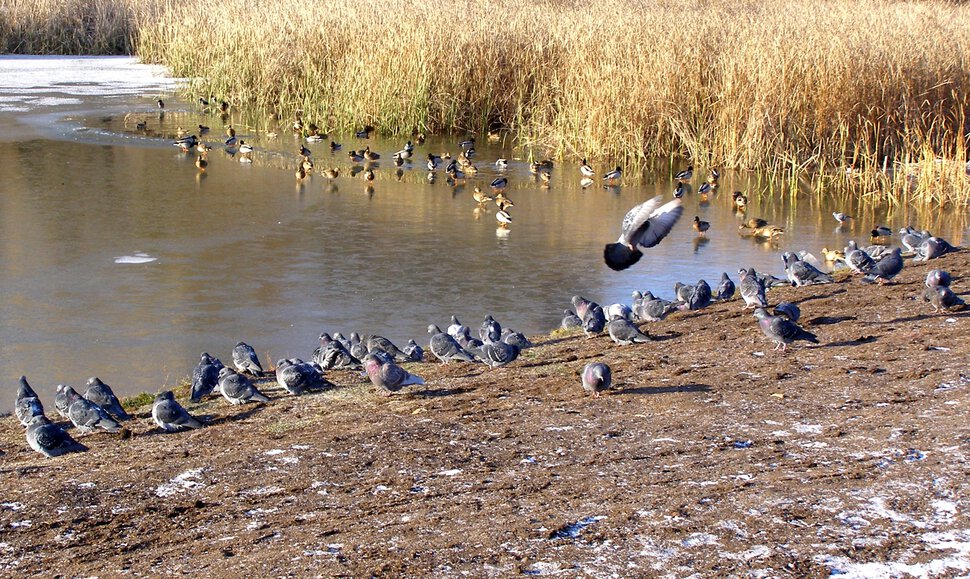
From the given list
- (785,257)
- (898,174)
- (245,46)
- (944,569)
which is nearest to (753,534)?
(944,569)

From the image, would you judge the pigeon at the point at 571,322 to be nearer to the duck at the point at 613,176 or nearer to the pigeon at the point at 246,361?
the pigeon at the point at 246,361

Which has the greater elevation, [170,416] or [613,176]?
[613,176]

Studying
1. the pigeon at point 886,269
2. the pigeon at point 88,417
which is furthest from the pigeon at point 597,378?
A: the pigeon at point 886,269

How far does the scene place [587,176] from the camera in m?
15.8

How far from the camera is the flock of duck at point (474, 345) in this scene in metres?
6.38

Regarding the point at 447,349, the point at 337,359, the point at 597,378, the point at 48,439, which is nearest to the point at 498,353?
the point at 447,349

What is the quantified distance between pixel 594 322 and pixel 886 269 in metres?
2.77

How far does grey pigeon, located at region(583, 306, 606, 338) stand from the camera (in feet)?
27.7

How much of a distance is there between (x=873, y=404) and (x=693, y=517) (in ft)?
6.43

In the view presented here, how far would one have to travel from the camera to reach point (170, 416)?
6316mm

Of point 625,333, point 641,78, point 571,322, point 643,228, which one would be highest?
point 641,78

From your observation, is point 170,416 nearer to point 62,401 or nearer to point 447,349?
point 62,401

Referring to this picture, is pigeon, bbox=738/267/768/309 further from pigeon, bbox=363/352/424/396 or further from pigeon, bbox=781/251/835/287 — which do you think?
pigeon, bbox=363/352/424/396

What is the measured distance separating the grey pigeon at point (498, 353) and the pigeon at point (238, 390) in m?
1.46
